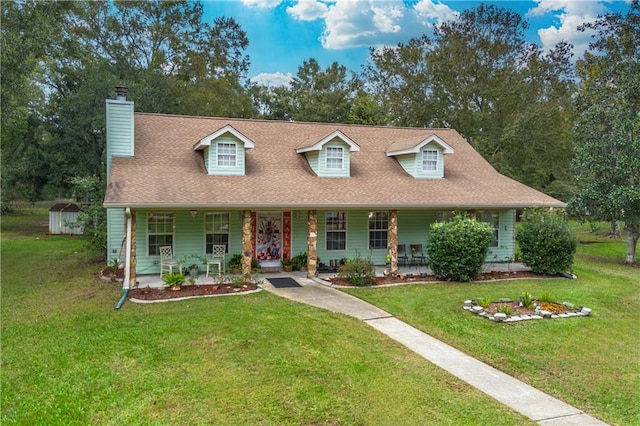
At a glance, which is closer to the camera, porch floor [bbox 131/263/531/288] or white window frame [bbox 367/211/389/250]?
porch floor [bbox 131/263/531/288]

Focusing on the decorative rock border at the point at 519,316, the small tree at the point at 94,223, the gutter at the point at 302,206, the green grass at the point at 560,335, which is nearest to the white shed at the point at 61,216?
the small tree at the point at 94,223

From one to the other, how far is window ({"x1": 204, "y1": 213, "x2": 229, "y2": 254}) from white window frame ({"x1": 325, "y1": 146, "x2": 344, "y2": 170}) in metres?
4.12

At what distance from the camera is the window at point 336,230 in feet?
53.5

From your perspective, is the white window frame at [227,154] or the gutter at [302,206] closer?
the gutter at [302,206]

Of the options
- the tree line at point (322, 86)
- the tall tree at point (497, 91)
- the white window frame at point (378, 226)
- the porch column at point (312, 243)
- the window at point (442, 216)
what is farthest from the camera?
the tall tree at point (497, 91)

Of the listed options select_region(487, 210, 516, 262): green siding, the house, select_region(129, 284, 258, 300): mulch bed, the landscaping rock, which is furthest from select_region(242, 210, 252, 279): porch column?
select_region(487, 210, 516, 262): green siding

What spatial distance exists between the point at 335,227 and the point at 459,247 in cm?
452

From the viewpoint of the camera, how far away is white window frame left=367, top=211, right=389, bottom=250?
16750 millimetres

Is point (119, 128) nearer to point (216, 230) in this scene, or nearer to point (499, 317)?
point (216, 230)

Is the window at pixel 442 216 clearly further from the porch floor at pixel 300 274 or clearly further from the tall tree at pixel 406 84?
the tall tree at pixel 406 84

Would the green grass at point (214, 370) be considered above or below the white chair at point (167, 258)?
below

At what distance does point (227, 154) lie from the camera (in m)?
15.0

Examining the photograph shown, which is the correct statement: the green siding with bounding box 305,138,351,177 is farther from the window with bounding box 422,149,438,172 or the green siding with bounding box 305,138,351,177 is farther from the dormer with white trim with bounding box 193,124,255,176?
the window with bounding box 422,149,438,172

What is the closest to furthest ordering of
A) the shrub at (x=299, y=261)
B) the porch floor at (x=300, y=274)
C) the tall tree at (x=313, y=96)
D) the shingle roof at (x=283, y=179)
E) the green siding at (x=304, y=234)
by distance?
the shingle roof at (x=283, y=179), the porch floor at (x=300, y=274), the green siding at (x=304, y=234), the shrub at (x=299, y=261), the tall tree at (x=313, y=96)
